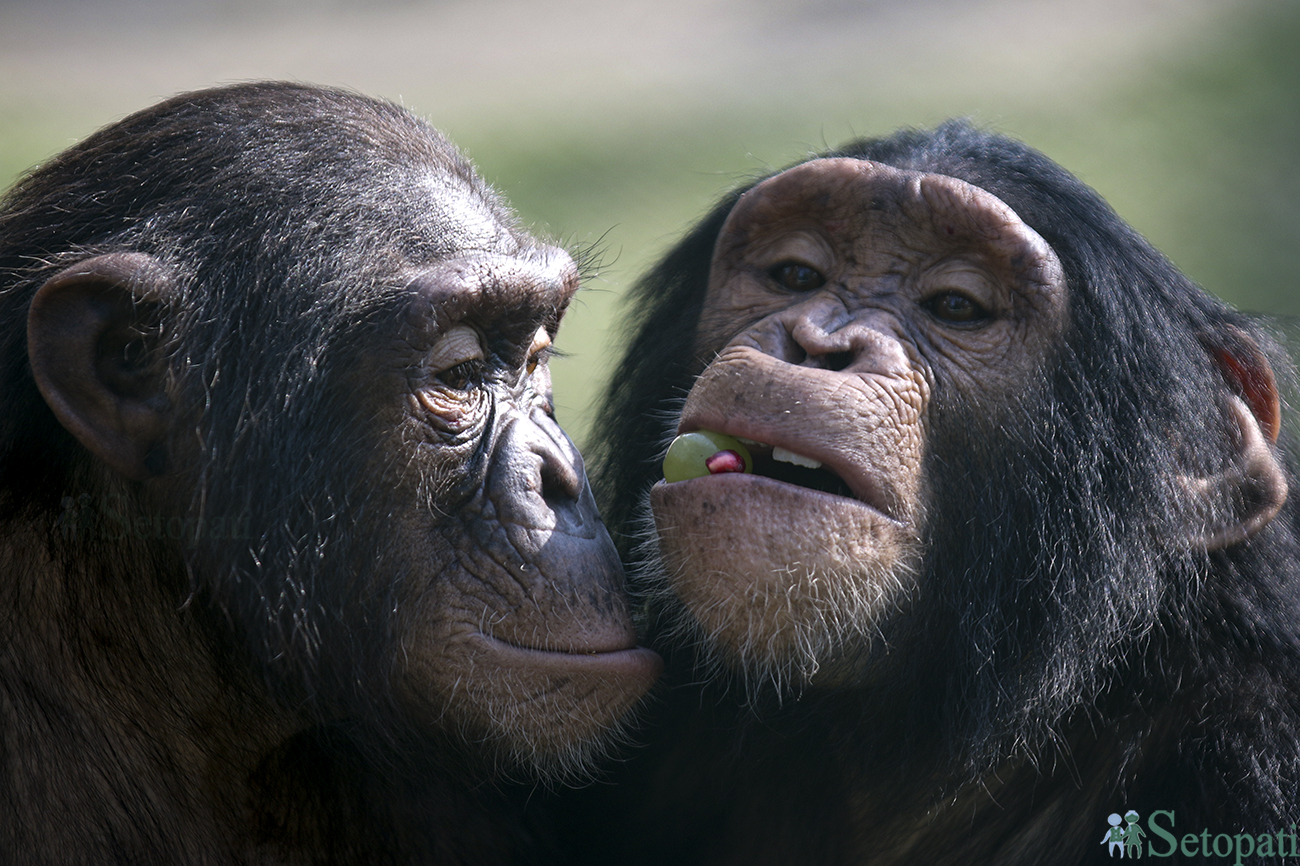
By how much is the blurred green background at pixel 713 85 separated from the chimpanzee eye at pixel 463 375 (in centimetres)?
606

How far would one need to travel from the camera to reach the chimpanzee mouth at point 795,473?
2.92 m

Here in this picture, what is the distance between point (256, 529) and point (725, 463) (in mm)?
1038

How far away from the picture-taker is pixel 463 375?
296 cm

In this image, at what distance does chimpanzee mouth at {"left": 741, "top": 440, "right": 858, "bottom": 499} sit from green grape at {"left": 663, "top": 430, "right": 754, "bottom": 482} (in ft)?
0.07

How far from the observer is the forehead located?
3092 mm

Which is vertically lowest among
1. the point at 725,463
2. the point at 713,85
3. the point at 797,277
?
the point at 725,463

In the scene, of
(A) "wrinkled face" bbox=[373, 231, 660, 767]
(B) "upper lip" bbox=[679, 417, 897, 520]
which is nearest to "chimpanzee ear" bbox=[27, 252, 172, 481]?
(A) "wrinkled face" bbox=[373, 231, 660, 767]

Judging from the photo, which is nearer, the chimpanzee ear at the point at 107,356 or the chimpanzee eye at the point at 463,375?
the chimpanzee ear at the point at 107,356

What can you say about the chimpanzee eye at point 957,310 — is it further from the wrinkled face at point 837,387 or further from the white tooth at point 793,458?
the white tooth at point 793,458

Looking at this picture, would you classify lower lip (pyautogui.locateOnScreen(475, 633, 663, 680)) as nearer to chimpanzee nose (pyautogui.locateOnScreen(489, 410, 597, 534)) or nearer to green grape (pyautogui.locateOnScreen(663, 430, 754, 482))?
chimpanzee nose (pyautogui.locateOnScreen(489, 410, 597, 534))

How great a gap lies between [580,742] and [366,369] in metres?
0.98

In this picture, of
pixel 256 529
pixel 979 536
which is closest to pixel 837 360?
pixel 979 536

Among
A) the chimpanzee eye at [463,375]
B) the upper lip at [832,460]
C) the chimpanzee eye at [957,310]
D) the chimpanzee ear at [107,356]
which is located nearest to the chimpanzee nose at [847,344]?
the chimpanzee eye at [957,310]

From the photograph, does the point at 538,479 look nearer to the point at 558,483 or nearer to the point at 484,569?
the point at 558,483
